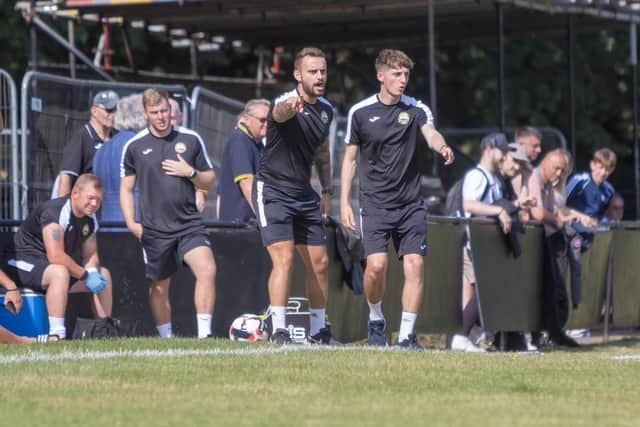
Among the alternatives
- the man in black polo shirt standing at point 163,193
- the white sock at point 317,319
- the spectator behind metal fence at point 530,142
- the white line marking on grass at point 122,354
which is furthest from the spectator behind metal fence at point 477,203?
the white line marking on grass at point 122,354

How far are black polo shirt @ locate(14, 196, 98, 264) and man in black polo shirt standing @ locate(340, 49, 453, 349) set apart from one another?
6.96ft

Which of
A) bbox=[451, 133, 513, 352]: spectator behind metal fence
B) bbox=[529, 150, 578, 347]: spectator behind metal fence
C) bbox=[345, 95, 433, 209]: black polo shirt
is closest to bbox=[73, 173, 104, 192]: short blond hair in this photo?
bbox=[345, 95, 433, 209]: black polo shirt

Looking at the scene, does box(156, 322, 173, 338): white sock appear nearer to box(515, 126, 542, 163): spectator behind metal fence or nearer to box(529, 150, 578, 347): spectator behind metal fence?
box(529, 150, 578, 347): spectator behind metal fence

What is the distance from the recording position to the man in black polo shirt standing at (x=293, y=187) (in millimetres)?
11203

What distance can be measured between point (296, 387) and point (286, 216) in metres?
3.03

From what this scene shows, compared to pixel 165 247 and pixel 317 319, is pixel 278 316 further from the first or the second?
pixel 165 247

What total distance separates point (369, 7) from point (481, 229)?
468 cm

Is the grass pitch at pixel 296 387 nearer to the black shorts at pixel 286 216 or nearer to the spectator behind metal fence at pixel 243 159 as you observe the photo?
the black shorts at pixel 286 216

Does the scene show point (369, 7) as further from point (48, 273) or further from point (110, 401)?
point (110, 401)

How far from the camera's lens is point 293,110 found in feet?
35.5

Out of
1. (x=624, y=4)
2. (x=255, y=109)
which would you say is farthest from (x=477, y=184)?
(x=624, y=4)

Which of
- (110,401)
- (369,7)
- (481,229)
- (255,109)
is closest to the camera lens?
(110,401)

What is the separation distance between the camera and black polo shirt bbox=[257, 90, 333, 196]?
11.3m

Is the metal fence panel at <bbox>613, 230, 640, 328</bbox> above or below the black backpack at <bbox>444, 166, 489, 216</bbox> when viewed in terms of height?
below
